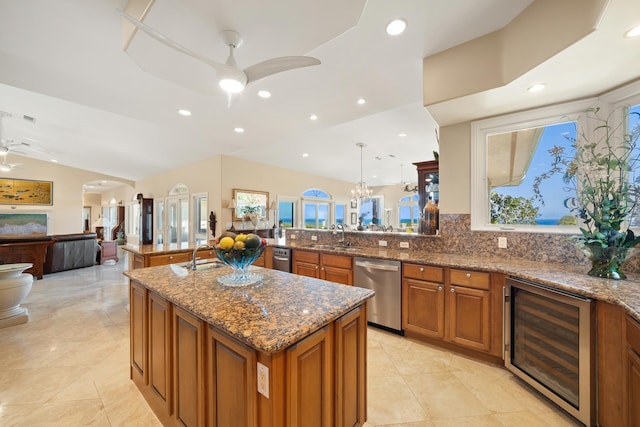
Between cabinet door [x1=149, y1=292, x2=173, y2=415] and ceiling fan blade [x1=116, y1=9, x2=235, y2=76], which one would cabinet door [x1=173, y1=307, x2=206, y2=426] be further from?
ceiling fan blade [x1=116, y1=9, x2=235, y2=76]

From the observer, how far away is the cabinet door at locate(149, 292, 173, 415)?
151cm

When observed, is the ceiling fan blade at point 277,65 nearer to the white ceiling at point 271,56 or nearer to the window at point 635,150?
the white ceiling at point 271,56

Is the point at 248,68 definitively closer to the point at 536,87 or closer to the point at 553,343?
the point at 536,87

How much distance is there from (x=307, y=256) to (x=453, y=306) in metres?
1.92

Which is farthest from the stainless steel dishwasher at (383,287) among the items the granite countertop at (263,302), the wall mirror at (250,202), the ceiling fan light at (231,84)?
the wall mirror at (250,202)

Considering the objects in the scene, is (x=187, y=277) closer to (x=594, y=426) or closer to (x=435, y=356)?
(x=435, y=356)

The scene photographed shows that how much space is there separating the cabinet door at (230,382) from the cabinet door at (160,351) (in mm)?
464

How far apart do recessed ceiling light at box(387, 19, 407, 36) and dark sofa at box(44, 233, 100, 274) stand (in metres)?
7.79

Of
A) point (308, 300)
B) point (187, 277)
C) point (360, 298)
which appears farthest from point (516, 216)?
point (187, 277)

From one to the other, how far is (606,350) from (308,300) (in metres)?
1.81

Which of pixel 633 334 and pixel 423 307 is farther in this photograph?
pixel 423 307

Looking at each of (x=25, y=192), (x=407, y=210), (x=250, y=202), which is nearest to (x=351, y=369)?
(x=250, y=202)

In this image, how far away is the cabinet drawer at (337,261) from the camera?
311cm

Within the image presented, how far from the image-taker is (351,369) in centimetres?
139
